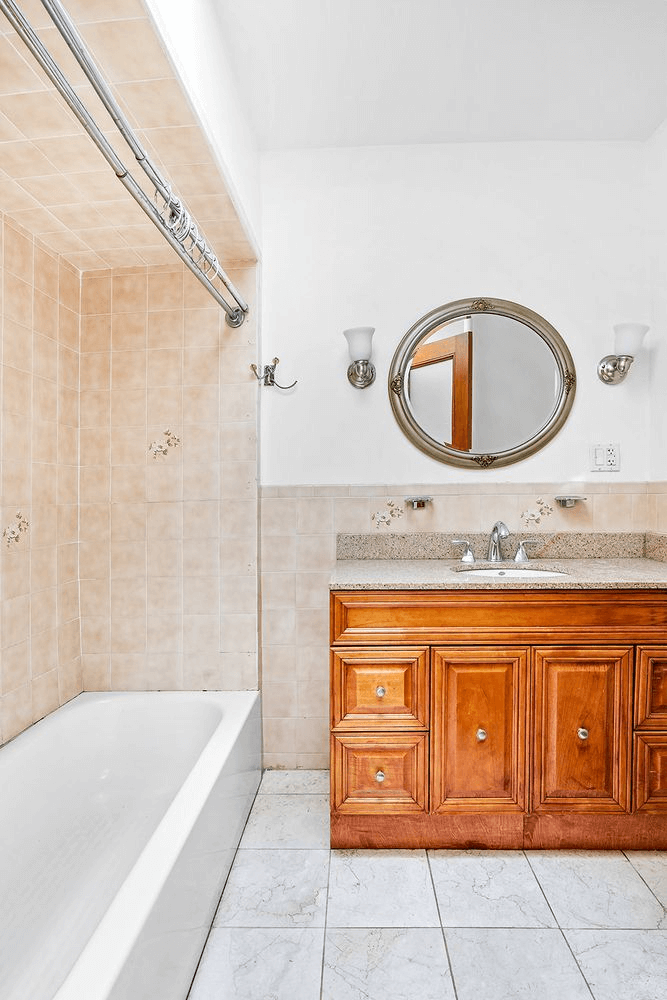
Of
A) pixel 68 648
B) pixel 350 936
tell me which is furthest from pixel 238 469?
pixel 350 936

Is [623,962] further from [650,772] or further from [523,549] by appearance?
[523,549]

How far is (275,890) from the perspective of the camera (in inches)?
67.8

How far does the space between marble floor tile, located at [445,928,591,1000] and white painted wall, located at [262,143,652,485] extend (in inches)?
58.6

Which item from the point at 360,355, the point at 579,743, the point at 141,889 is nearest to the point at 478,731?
the point at 579,743

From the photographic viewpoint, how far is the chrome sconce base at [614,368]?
233 cm

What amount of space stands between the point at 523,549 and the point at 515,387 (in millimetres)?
644

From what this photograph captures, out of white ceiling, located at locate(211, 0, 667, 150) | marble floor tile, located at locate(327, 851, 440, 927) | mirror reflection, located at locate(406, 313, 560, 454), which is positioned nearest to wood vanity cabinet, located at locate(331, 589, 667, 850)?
marble floor tile, located at locate(327, 851, 440, 927)

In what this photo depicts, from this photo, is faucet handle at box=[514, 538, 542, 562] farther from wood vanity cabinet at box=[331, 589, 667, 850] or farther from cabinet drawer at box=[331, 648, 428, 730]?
cabinet drawer at box=[331, 648, 428, 730]

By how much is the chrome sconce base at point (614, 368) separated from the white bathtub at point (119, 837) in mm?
1860

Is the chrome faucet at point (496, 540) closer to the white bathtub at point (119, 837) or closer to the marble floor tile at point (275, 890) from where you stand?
the white bathtub at point (119, 837)

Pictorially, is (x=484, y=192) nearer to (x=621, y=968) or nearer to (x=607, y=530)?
(x=607, y=530)

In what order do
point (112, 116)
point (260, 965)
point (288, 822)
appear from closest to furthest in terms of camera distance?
point (112, 116) → point (260, 965) → point (288, 822)

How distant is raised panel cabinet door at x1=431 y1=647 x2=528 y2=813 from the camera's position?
74.5 inches

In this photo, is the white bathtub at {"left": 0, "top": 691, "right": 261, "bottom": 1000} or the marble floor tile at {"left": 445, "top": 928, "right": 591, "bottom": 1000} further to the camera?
the marble floor tile at {"left": 445, "top": 928, "right": 591, "bottom": 1000}
